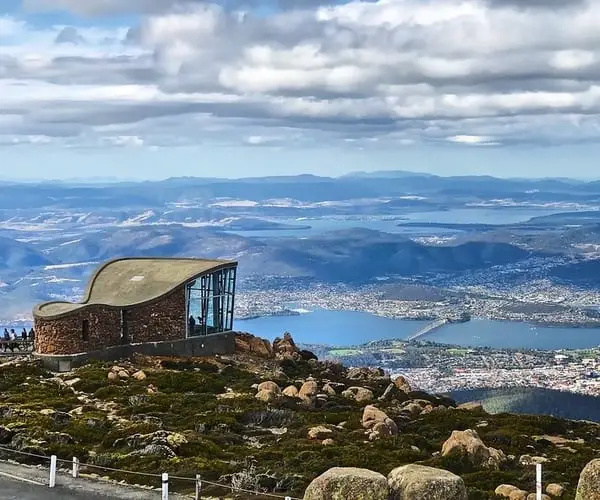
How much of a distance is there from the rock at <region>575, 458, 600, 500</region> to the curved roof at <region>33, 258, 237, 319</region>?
3014 cm

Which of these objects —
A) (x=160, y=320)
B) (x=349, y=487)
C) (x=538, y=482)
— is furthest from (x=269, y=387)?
(x=538, y=482)

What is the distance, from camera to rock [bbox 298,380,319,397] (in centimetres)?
3397

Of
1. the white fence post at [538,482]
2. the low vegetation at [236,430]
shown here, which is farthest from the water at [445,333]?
the white fence post at [538,482]

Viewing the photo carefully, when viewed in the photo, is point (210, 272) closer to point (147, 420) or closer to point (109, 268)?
point (109, 268)

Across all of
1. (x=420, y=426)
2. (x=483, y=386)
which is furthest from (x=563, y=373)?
(x=420, y=426)

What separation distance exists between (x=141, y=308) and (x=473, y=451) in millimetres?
23790

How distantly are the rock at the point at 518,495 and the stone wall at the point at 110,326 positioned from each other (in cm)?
2526

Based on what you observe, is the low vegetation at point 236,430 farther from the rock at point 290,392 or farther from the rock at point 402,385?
the rock at point 290,392

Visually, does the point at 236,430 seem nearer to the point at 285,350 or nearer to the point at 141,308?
the point at 141,308

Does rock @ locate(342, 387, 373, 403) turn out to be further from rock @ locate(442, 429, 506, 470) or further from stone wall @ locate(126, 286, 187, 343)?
rock @ locate(442, 429, 506, 470)

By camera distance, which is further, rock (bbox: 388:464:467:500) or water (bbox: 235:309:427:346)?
water (bbox: 235:309:427:346)

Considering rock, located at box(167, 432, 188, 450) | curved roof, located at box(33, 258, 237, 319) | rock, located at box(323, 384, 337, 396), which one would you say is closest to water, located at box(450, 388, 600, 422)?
curved roof, located at box(33, 258, 237, 319)

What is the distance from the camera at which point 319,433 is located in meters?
26.3

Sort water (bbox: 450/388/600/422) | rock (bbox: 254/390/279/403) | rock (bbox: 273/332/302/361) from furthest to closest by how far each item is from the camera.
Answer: water (bbox: 450/388/600/422) < rock (bbox: 273/332/302/361) < rock (bbox: 254/390/279/403)
